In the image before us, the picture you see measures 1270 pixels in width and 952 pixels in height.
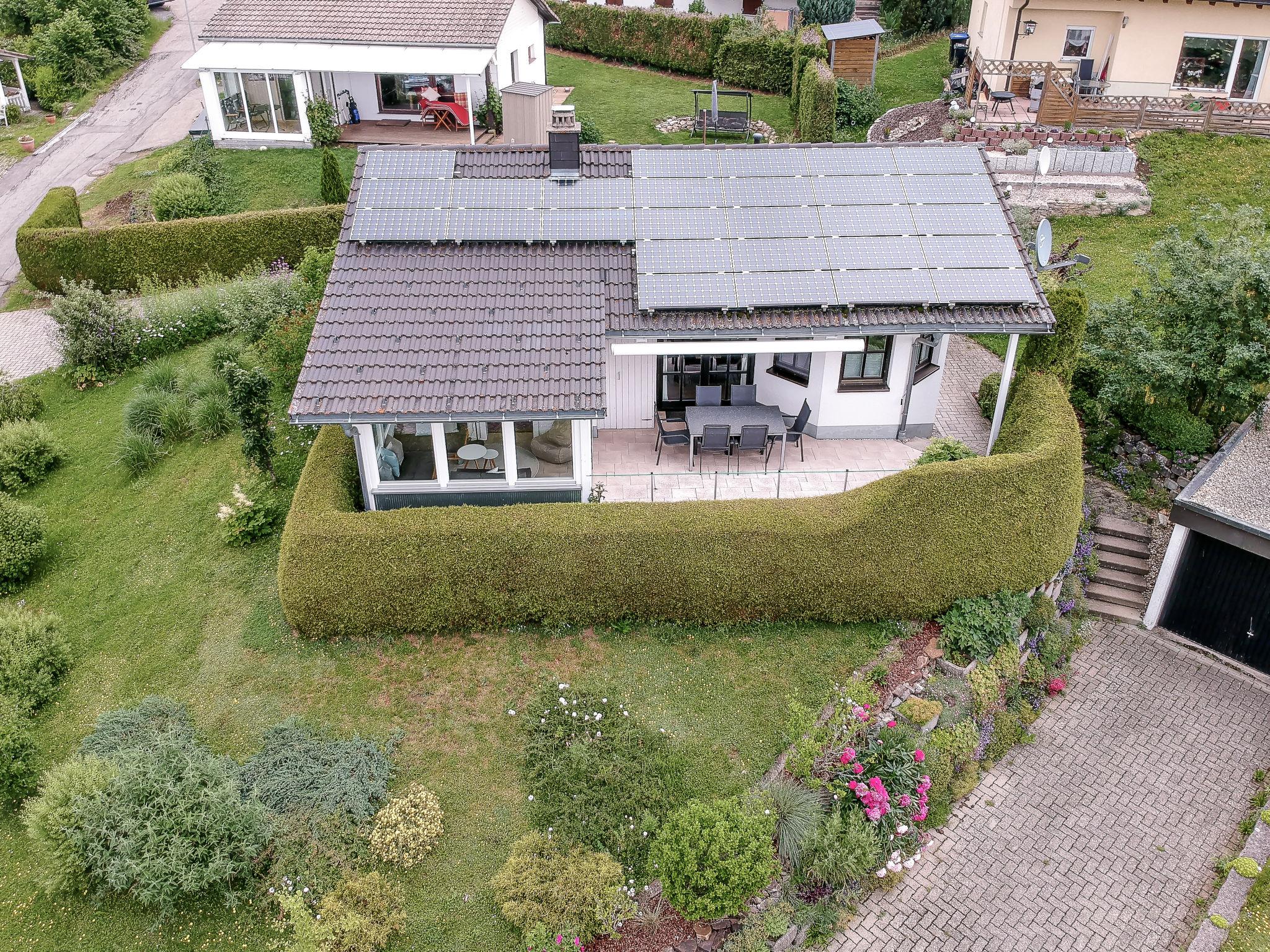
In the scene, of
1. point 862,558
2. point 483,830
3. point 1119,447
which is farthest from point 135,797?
point 1119,447

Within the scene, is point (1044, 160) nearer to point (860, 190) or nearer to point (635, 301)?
point (860, 190)

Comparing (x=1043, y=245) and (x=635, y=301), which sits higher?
(x=1043, y=245)

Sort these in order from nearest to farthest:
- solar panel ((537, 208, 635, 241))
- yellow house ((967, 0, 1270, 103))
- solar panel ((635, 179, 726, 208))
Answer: solar panel ((537, 208, 635, 241)) < solar panel ((635, 179, 726, 208)) < yellow house ((967, 0, 1270, 103))

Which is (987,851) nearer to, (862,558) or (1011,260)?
(862,558)

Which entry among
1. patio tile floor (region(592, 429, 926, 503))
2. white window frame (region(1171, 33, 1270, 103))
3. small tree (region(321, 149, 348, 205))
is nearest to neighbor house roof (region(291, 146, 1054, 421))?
patio tile floor (region(592, 429, 926, 503))

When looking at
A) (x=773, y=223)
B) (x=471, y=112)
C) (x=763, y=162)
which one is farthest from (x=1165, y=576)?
(x=471, y=112)

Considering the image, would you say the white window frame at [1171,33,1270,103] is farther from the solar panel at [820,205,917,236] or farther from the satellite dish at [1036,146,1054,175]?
the solar panel at [820,205,917,236]
